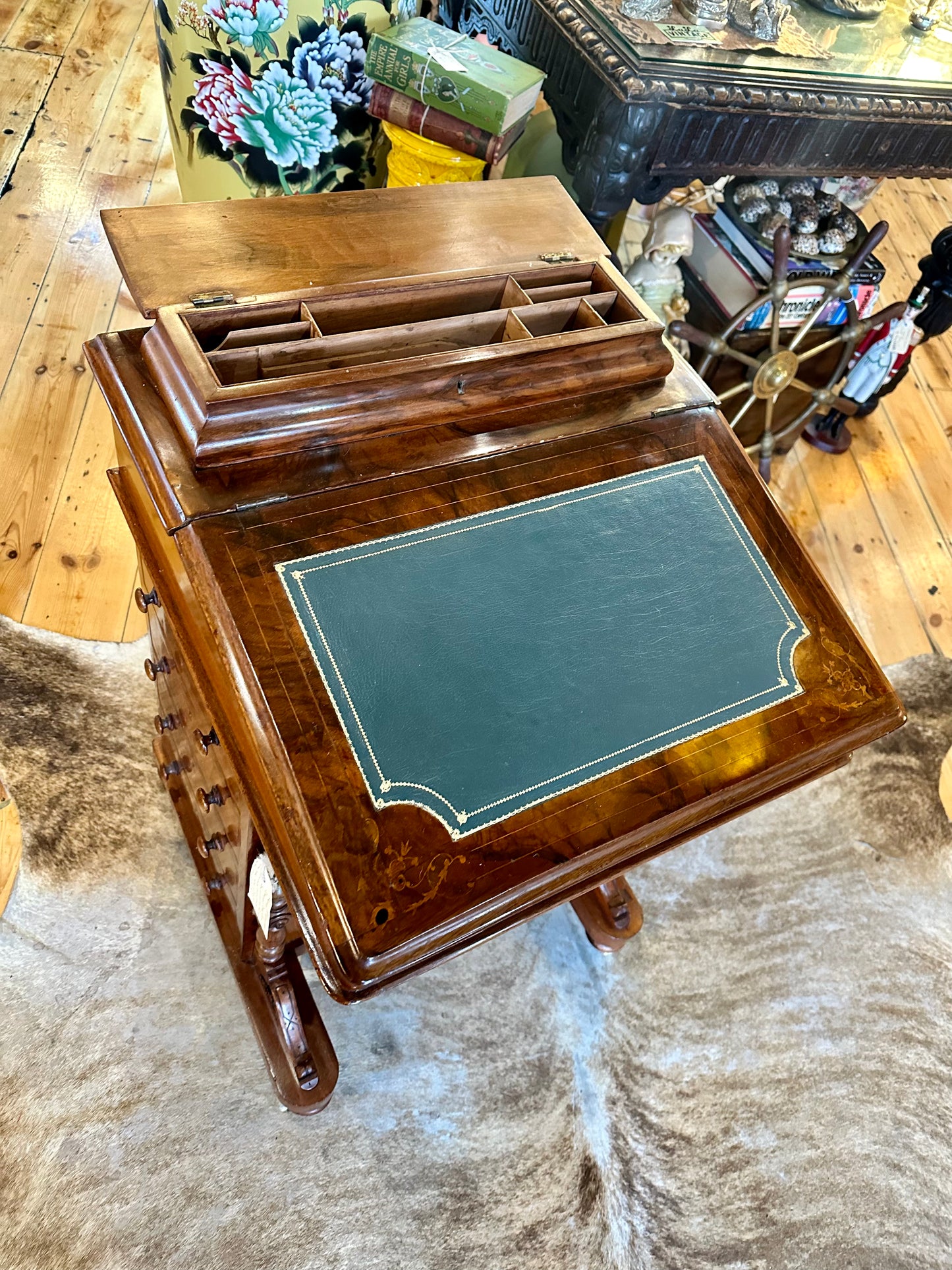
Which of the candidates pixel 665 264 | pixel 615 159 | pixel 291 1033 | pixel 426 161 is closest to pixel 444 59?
pixel 426 161

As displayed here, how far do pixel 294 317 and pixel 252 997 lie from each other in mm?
1124

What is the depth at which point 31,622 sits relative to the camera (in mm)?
1957

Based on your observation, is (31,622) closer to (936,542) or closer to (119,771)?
(119,771)

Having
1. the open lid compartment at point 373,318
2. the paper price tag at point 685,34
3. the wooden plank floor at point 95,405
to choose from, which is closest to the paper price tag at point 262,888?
the open lid compartment at point 373,318

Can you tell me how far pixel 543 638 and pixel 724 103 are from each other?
1320 millimetres

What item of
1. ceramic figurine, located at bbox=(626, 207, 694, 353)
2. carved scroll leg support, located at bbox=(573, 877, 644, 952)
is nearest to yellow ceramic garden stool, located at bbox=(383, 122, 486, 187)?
ceramic figurine, located at bbox=(626, 207, 694, 353)

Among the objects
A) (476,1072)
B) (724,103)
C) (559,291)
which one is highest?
(724,103)

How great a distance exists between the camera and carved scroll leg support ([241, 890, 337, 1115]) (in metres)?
1.49

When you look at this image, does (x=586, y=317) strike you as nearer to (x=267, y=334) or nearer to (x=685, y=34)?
(x=267, y=334)

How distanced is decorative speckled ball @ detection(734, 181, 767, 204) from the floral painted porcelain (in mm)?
906

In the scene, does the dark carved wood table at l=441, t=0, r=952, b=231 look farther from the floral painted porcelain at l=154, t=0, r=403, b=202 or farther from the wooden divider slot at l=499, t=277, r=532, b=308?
the wooden divider slot at l=499, t=277, r=532, b=308

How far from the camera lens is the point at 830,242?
7.26 feet

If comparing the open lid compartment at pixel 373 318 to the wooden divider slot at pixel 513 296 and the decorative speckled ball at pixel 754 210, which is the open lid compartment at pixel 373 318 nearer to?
the wooden divider slot at pixel 513 296

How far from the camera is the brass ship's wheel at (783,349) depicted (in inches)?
82.5
